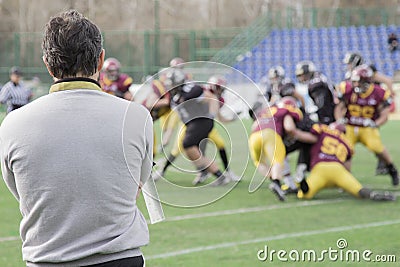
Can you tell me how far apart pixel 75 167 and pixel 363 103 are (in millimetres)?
8955

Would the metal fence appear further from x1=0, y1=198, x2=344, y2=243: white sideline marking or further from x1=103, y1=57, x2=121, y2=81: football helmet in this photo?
x1=0, y1=198, x2=344, y2=243: white sideline marking

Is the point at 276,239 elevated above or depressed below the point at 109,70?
below

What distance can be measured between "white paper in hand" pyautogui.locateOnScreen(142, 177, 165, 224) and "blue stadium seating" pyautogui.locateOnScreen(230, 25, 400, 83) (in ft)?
93.1

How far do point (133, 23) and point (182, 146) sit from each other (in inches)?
2112

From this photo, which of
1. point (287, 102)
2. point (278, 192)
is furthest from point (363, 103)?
point (278, 192)

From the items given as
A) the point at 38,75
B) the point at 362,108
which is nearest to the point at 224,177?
the point at 362,108

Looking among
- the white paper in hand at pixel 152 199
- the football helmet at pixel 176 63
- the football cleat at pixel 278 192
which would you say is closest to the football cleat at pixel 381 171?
the football cleat at pixel 278 192

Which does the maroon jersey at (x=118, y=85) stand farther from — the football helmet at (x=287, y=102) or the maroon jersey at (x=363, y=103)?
the football helmet at (x=287, y=102)

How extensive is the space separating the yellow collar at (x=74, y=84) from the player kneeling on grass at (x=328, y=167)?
6.93m

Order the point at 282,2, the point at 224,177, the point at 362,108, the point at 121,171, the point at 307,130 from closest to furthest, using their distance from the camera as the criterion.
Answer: the point at 121,171
the point at 224,177
the point at 307,130
the point at 362,108
the point at 282,2

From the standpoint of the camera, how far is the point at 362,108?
37.1 feet

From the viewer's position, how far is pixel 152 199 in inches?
119

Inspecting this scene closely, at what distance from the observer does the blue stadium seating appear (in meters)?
31.8

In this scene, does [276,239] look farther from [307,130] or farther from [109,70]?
[109,70]
